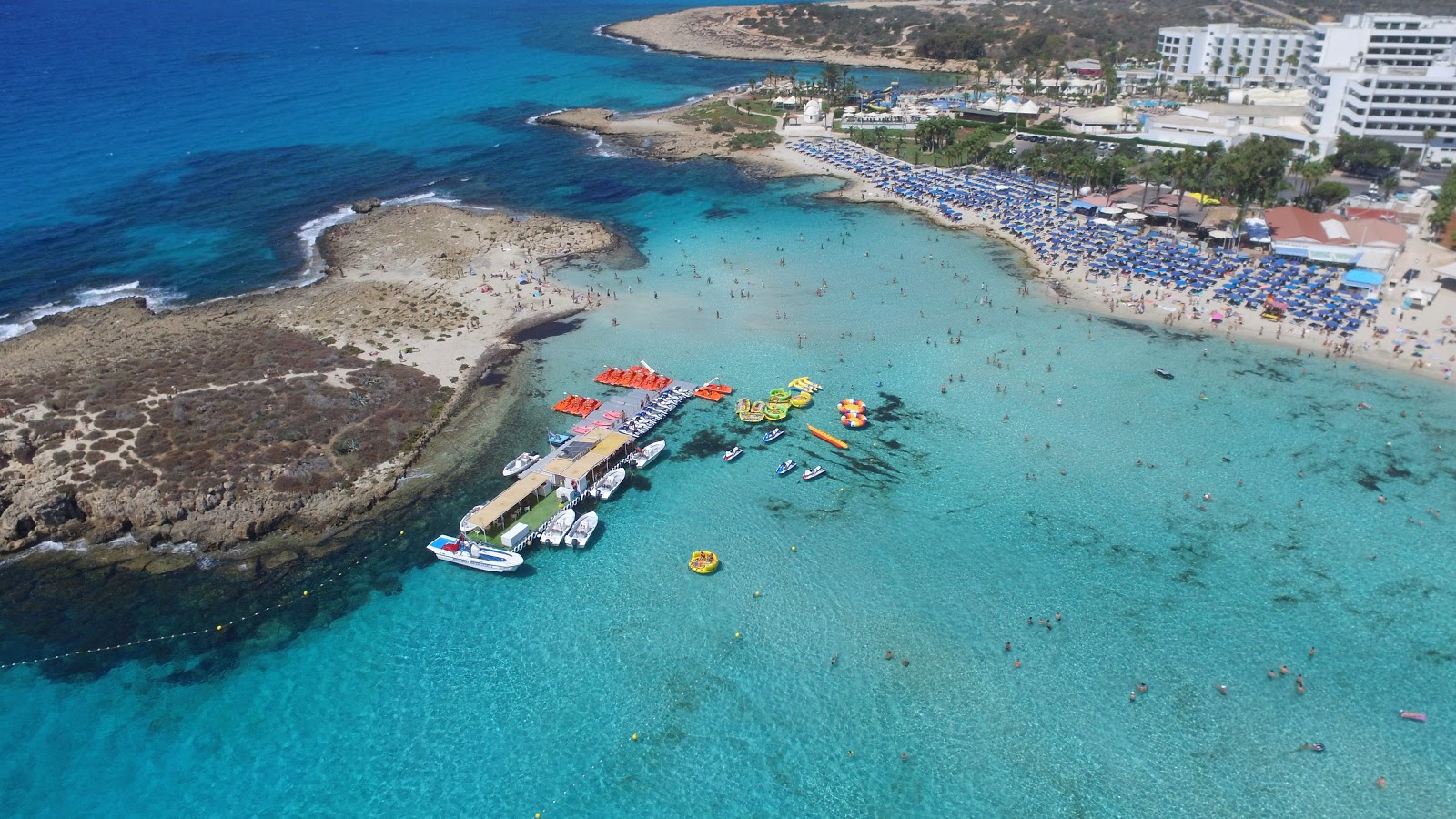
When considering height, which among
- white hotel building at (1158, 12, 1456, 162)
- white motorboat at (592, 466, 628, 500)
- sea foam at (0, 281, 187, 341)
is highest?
white hotel building at (1158, 12, 1456, 162)

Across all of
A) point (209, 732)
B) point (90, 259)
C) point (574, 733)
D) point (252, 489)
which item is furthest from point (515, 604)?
point (90, 259)

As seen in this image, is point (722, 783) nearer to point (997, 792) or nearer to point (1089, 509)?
point (997, 792)

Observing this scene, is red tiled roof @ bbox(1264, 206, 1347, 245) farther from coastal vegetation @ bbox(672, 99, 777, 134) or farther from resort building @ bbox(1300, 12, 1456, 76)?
coastal vegetation @ bbox(672, 99, 777, 134)

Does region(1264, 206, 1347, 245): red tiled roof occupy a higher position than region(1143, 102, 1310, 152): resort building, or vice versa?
region(1143, 102, 1310, 152): resort building

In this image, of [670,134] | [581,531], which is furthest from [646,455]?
[670,134]

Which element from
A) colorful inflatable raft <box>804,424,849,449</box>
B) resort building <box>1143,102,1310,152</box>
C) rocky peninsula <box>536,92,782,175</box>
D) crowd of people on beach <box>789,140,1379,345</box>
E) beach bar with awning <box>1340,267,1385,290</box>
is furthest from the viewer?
rocky peninsula <box>536,92,782,175</box>

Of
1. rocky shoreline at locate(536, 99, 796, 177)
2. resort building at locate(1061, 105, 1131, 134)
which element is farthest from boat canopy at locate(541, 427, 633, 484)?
resort building at locate(1061, 105, 1131, 134)

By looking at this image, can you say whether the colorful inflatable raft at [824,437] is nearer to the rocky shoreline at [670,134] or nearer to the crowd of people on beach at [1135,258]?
the crowd of people on beach at [1135,258]
